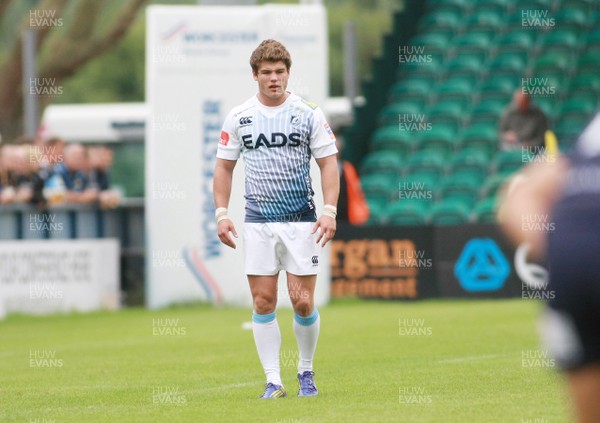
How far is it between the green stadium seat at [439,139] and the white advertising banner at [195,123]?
474cm

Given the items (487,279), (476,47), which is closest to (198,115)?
(487,279)

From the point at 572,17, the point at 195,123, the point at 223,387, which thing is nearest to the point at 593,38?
the point at 572,17

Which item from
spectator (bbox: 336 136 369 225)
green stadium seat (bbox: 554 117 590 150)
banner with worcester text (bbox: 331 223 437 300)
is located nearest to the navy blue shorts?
banner with worcester text (bbox: 331 223 437 300)

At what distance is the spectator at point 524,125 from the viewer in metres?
20.3

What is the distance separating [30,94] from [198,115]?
3.48m

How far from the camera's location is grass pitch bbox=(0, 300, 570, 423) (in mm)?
8570

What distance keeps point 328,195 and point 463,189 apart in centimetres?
1392

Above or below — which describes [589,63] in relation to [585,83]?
above

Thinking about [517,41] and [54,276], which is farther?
[517,41]

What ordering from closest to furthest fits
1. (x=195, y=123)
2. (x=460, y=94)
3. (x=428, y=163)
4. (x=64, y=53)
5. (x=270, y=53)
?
(x=270, y=53), (x=195, y=123), (x=428, y=163), (x=460, y=94), (x=64, y=53)

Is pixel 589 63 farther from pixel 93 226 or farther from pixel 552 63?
pixel 93 226

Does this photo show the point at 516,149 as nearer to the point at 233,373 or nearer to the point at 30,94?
the point at 30,94

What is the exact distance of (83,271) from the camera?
19828 mm

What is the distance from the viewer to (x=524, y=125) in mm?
20422
